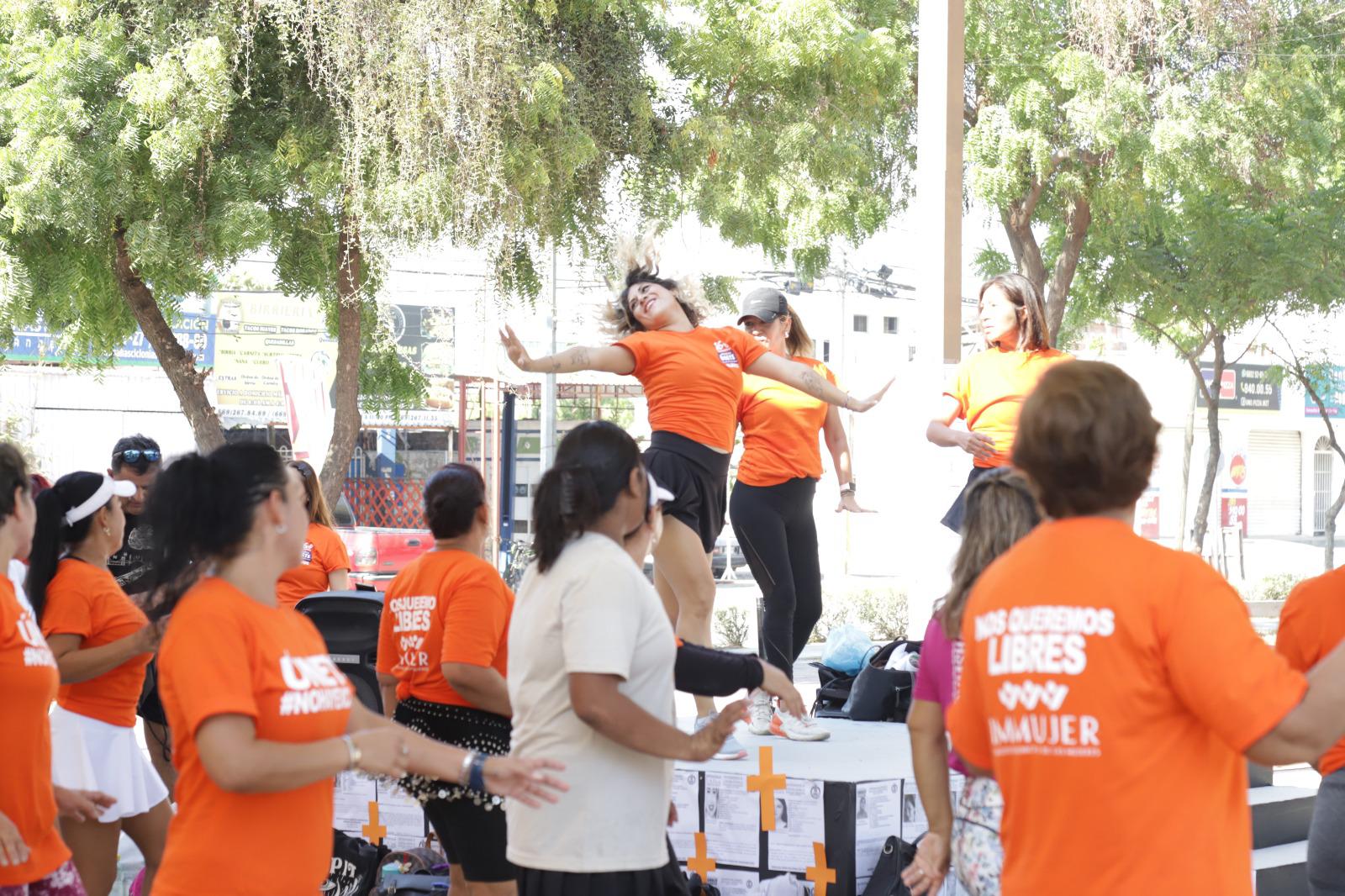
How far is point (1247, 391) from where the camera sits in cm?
4050

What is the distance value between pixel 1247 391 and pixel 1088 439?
4168cm

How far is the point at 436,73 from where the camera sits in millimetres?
8266

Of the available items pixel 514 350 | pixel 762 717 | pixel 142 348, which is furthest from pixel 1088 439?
pixel 142 348

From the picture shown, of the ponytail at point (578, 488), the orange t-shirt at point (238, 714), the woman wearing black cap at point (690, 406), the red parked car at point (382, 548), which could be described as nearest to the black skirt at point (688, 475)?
the woman wearing black cap at point (690, 406)

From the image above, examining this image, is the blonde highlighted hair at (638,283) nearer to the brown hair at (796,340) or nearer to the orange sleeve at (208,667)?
the brown hair at (796,340)

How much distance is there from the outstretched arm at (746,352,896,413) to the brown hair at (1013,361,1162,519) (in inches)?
117

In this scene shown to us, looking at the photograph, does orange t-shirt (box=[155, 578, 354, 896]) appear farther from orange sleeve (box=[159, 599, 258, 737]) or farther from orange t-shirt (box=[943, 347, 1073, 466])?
orange t-shirt (box=[943, 347, 1073, 466])

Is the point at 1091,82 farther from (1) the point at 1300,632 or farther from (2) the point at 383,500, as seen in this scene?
(2) the point at 383,500

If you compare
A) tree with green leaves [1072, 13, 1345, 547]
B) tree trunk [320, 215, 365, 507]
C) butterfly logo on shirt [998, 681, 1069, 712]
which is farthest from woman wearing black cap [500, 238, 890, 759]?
tree with green leaves [1072, 13, 1345, 547]

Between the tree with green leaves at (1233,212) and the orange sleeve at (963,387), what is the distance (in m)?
7.00

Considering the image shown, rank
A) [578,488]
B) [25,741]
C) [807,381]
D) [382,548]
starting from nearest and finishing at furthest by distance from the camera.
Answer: [578,488]
[25,741]
[807,381]
[382,548]

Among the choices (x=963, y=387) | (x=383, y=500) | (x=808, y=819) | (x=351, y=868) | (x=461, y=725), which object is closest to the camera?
(x=461, y=725)

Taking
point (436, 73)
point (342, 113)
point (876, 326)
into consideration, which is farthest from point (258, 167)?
point (876, 326)

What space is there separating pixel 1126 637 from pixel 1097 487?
22 cm
